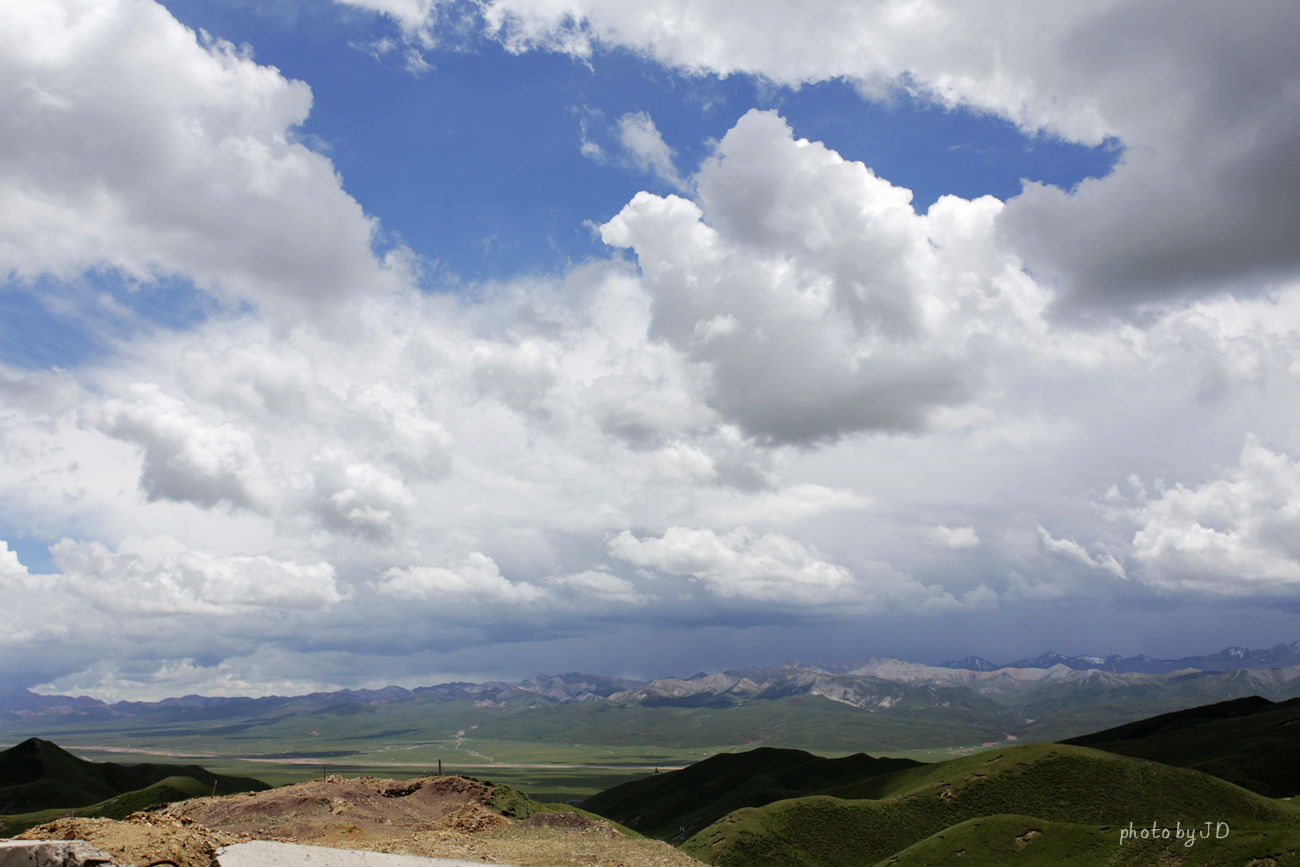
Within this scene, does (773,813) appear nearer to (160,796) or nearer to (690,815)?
(690,815)

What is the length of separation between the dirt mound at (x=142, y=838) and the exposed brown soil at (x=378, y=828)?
42 millimetres

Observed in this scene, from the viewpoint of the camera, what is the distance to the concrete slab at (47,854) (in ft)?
77.2

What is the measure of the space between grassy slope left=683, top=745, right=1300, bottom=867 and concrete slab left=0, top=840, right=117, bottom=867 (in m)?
95.1

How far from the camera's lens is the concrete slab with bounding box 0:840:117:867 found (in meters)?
23.5

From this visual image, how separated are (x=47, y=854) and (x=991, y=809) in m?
119

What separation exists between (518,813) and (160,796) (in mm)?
102757

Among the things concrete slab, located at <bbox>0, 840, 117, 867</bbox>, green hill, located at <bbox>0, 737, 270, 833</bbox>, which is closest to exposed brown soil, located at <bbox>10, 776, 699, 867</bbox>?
concrete slab, located at <bbox>0, 840, 117, 867</bbox>

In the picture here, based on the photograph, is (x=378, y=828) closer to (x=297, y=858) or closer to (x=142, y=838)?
(x=142, y=838)

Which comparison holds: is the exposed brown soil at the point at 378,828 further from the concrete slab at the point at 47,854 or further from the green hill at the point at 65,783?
the green hill at the point at 65,783

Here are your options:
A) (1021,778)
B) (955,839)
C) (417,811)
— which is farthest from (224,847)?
(1021,778)

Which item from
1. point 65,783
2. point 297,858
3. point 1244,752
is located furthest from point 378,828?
point 1244,752

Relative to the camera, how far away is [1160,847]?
68.1m

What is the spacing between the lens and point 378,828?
50.9 m

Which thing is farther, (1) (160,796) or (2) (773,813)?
(1) (160,796)
